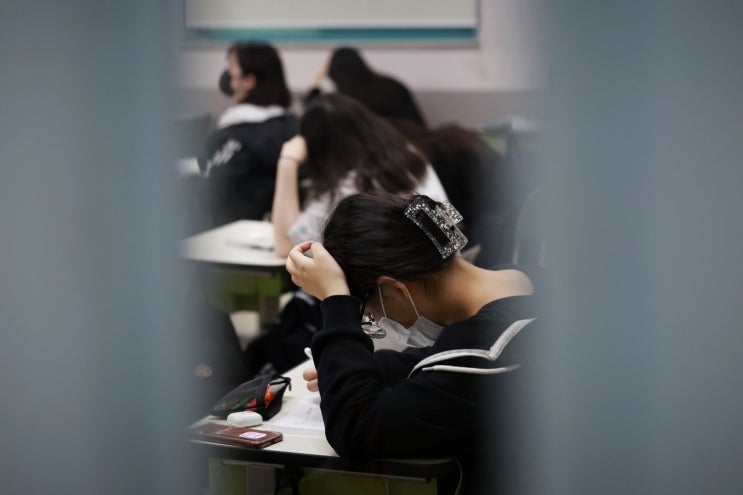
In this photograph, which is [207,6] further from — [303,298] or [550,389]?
[303,298]

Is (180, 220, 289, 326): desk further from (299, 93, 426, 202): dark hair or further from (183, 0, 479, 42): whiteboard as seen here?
(183, 0, 479, 42): whiteboard

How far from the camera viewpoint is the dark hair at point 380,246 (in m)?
1.47

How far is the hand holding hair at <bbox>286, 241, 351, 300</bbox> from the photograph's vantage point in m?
1.48

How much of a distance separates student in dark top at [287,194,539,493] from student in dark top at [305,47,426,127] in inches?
146

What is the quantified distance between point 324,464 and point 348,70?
4238 millimetres

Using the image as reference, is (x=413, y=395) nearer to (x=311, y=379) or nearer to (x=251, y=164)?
(x=311, y=379)

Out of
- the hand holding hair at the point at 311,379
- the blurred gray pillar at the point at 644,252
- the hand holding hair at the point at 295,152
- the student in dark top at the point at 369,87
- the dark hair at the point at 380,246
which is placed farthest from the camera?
the student in dark top at the point at 369,87

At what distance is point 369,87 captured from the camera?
5.35m

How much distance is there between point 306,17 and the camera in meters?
6.22

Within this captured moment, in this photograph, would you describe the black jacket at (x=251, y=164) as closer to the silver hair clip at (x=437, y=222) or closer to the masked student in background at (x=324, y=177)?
the masked student in background at (x=324, y=177)

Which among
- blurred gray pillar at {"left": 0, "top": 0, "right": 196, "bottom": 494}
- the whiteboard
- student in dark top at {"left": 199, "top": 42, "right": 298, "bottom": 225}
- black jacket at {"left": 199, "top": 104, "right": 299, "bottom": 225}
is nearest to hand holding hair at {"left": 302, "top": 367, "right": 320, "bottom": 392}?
blurred gray pillar at {"left": 0, "top": 0, "right": 196, "bottom": 494}

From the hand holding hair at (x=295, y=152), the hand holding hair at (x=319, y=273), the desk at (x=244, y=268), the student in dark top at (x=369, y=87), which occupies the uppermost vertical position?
the student in dark top at (x=369, y=87)

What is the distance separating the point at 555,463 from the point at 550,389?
0.20ft

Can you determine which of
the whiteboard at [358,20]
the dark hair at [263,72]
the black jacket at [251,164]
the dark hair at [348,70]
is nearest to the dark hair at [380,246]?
the black jacket at [251,164]
